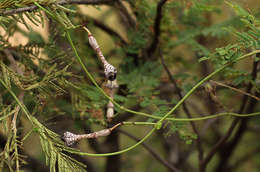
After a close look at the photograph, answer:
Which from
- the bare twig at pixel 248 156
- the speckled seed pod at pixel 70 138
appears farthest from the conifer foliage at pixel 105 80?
the bare twig at pixel 248 156

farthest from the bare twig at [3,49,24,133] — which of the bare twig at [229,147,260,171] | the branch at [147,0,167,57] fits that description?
the bare twig at [229,147,260,171]

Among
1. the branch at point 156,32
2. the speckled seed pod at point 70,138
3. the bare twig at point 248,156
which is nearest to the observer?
the speckled seed pod at point 70,138

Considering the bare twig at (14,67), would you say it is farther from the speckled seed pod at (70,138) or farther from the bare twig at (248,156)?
the bare twig at (248,156)

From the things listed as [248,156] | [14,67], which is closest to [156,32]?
[14,67]

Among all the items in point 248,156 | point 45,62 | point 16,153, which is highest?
point 45,62

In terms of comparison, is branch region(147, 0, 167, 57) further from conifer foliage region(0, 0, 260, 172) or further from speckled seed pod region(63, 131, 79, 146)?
speckled seed pod region(63, 131, 79, 146)

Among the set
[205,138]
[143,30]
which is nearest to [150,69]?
[143,30]

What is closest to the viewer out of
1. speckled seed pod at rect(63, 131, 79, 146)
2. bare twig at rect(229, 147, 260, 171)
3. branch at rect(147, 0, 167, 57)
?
speckled seed pod at rect(63, 131, 79, 146)

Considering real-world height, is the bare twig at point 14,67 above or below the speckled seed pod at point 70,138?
above

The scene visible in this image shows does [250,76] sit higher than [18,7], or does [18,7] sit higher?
[18,7]

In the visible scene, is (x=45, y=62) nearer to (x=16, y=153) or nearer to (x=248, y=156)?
(x=16, y=153)

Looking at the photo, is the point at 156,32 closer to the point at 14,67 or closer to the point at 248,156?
the point at 14,67
